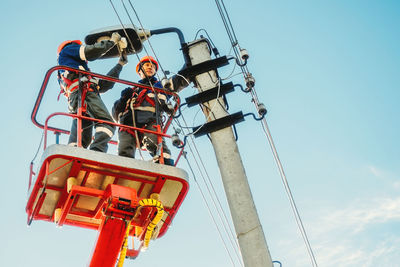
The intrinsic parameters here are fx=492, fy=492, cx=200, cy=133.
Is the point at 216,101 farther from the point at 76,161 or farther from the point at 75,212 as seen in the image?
the point at 75,212

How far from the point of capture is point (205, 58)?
695 cm

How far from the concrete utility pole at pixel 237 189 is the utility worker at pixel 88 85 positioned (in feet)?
4.69

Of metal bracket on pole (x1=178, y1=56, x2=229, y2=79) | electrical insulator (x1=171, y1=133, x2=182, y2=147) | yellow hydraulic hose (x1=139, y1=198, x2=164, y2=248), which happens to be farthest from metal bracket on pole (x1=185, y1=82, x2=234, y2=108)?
yellow hydraulic hose (x1=139, y1=198, x2=164, y2=248)

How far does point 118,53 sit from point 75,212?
301 cm

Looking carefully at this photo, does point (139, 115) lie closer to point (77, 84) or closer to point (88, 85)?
point (88, 85)

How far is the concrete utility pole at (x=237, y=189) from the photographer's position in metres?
5.08

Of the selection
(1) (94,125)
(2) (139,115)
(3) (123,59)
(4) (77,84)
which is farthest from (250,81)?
(4) (77,84)

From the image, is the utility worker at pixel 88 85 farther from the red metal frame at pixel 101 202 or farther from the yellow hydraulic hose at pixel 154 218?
the yellow hydraulic hose at pixel 154 218

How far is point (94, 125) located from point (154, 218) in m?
1.65

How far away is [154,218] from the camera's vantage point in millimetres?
6160

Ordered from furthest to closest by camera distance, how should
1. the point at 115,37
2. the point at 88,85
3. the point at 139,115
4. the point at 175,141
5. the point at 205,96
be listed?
the point at 115,37, the point at 139,115, the point at 88,85, the point at 205,96, the point at 175,141

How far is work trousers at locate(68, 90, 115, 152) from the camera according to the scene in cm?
668

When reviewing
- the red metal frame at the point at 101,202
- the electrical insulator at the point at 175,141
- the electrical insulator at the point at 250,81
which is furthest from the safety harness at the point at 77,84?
the electrical insulator at the point at 250,81

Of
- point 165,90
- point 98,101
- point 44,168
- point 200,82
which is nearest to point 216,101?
point 200,82
